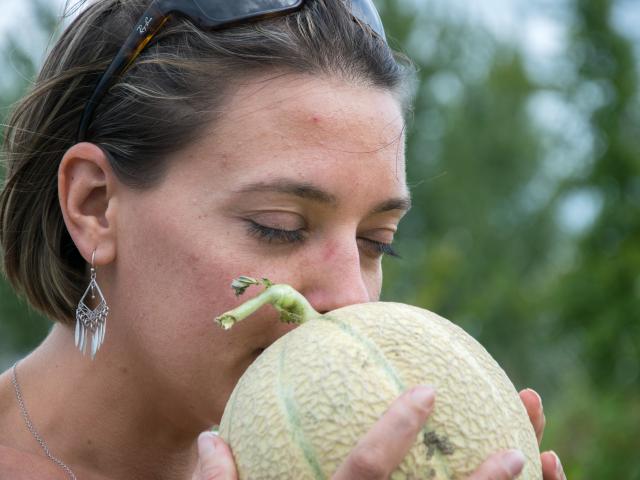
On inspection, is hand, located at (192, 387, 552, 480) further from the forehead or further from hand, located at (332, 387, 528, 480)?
the forehead

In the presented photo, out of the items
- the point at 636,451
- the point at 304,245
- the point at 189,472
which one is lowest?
the point at 636,451

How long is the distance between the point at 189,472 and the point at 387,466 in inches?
59.9

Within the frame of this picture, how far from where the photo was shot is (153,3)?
2.71 m

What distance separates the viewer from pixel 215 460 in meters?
1.92

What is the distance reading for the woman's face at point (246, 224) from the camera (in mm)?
2418

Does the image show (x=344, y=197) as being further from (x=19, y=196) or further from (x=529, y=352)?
(x=529, y=352)

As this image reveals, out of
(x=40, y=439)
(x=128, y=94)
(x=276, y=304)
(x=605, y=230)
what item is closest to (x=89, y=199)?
(x=128, y=94)

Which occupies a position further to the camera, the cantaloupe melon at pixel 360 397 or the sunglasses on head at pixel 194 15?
the sunglasses on head at pixel 194 15

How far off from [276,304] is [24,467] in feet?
3.55

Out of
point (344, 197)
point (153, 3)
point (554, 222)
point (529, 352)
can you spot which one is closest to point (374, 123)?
point (344, 197)

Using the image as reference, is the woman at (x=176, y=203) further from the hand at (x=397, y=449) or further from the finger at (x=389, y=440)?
the finger at (x=389, y=440)

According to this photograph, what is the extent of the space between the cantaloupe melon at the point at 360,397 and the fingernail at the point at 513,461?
74 millimetres

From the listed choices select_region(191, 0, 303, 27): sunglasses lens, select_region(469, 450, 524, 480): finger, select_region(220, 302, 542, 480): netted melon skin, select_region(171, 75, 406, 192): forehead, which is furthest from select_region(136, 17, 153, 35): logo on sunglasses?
select_region(469, 450, 524, 480): finger

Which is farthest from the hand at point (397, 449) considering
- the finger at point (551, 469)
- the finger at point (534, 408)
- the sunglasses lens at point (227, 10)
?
the sunglasses lens at point (227, 10)
